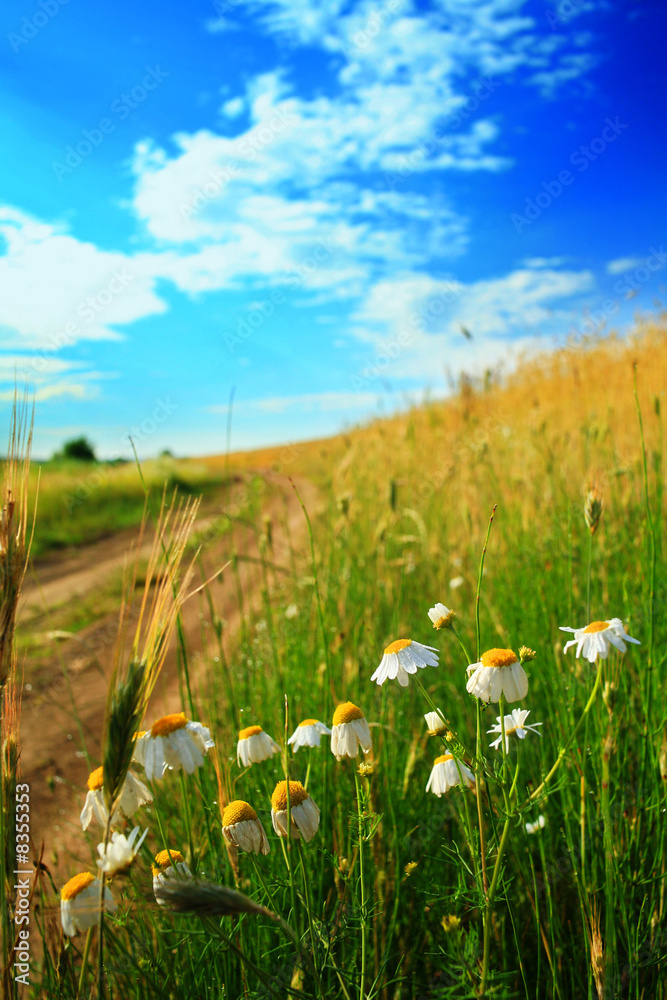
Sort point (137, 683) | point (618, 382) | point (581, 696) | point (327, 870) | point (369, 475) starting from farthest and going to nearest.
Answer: point (618, 382)
point (369, 475)
point (581, 696)
point (327, 870)
point (137, 683)

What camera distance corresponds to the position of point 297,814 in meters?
0.94

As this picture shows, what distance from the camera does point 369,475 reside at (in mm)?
5629

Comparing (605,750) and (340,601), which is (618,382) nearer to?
(340,601)

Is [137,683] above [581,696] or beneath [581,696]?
above

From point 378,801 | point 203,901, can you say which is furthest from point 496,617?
point 203,901

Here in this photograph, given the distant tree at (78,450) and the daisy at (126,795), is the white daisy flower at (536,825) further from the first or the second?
the distant tree at (78,450)

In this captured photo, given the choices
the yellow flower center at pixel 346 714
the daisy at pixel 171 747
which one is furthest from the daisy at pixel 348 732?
the daisy at pixel 171 747

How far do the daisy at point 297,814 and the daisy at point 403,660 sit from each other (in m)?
0.22

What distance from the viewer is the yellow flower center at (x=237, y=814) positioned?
0.93m

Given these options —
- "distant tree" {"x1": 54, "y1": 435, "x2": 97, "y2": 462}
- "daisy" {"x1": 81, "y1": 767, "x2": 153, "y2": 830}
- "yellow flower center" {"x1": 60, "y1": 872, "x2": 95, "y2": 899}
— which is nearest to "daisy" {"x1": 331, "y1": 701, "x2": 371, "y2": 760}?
"daisy" {"x1": 81, "y1": 767, "x2": 153, "y2": 830}

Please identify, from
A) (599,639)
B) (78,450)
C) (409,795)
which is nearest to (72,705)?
(409,795)

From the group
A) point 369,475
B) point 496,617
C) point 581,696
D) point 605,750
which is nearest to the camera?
point 605,750

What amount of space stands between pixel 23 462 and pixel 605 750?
1.18 meters

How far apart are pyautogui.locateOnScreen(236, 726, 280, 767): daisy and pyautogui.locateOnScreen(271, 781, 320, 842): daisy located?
13cm
